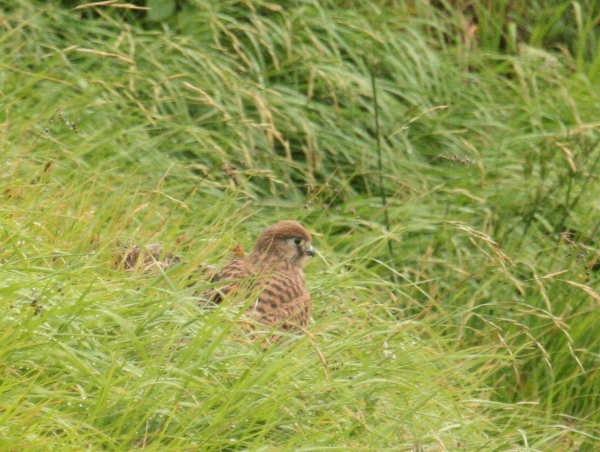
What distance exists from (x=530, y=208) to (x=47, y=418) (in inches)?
135

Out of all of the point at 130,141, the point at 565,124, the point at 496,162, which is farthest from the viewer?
the point at 565,124

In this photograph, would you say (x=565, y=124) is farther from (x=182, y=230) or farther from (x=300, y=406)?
(x=300, y=406)

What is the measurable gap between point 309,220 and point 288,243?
1097 millimetres

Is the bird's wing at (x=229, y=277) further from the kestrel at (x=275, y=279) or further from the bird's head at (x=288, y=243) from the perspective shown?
the bird's head at (x=288, y=243)

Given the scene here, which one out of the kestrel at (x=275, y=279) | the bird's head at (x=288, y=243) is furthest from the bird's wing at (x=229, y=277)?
the bird's head at (x=288, y=243)

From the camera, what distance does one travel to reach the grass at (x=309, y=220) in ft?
12.8

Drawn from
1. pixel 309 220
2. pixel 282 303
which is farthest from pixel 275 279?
pixel 309 220

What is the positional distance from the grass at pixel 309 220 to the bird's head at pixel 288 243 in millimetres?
115

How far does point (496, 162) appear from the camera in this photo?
21.7ft

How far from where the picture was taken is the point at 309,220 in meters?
6.38

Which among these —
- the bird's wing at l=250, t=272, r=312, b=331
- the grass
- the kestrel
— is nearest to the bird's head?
the kestrel

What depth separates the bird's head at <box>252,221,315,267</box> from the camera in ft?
17.2

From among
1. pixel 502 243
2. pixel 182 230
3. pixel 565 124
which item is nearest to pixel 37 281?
pixel 182 230

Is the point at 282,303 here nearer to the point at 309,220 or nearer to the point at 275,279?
the point at 275,279
